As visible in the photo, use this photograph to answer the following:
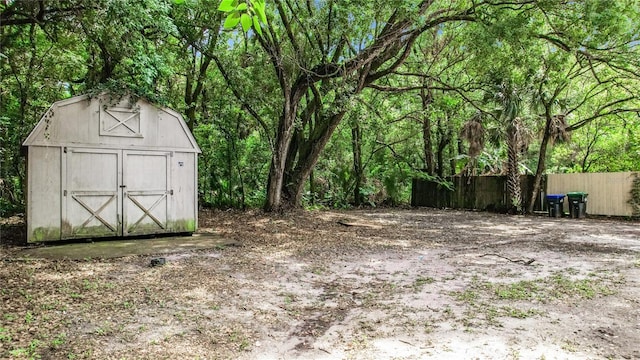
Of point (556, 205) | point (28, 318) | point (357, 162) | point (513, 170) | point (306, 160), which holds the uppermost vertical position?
point (357, 162)

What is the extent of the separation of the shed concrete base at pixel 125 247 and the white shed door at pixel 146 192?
1.03 feet

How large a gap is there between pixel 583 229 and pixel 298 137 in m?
9.14

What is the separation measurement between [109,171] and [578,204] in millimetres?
15416

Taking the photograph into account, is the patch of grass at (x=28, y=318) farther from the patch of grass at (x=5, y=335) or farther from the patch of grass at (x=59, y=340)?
the patch of grass at (x=59, y=340)

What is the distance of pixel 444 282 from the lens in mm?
5523

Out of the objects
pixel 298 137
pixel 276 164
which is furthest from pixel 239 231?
pixel 298 137

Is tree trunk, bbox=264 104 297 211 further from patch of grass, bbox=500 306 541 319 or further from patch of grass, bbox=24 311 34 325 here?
patch of grass, bbox=500 306 541 319

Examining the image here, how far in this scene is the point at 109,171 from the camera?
8.23m

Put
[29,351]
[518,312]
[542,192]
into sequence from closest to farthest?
[29,351]
[518,312]
[542,192]

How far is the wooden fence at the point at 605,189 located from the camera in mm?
14617

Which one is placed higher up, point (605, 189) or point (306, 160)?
point (306, 160)

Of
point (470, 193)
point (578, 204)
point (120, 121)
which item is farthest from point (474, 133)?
point (120, 121)

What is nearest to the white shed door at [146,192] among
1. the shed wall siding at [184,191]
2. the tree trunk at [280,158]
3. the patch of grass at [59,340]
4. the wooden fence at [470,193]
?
the shed wall siding at [184,191]

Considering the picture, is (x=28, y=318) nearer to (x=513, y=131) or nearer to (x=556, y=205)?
(x=556, y=205)
